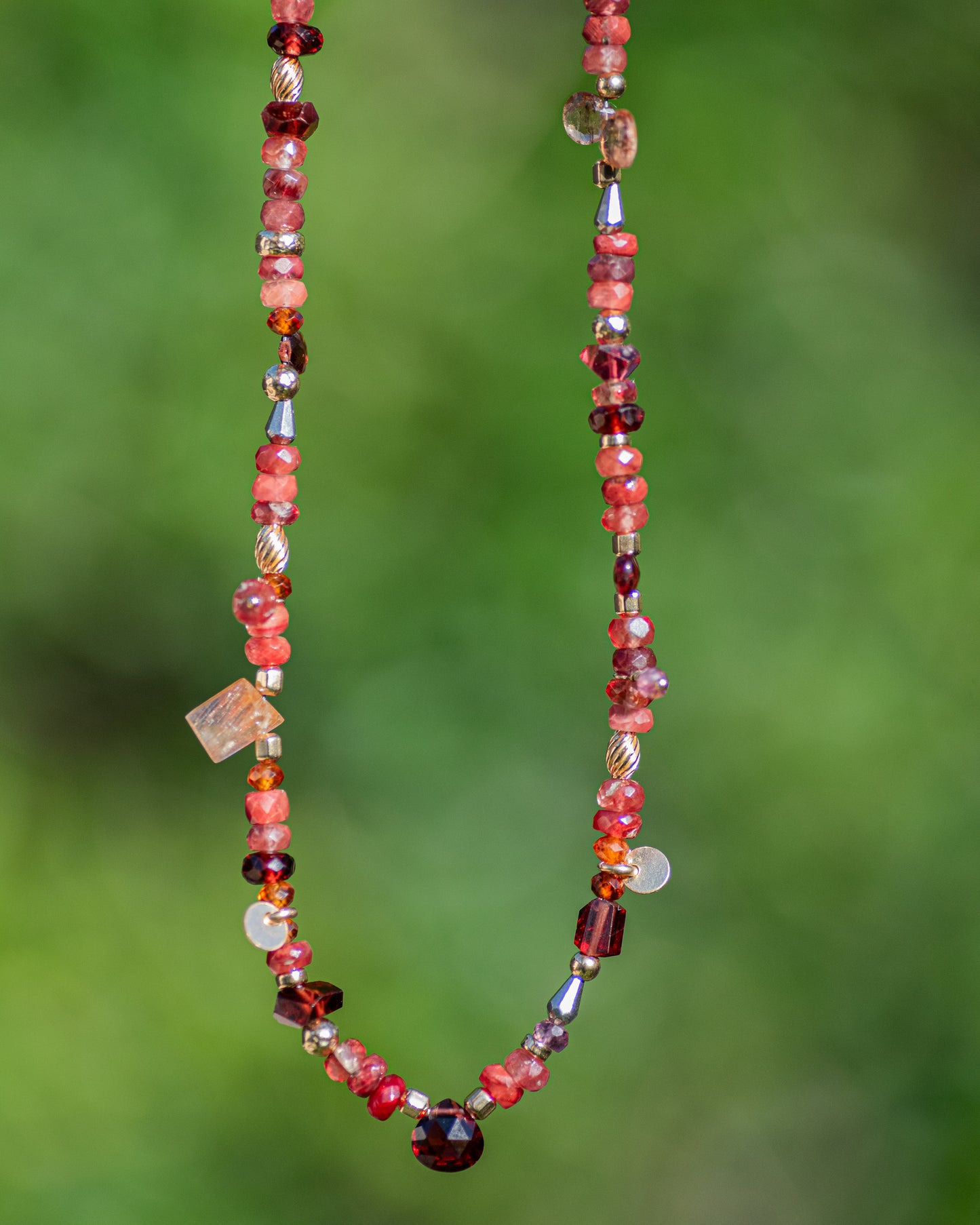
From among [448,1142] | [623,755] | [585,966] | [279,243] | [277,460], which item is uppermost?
[279,243]

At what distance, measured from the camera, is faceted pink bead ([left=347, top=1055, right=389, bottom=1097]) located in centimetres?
77

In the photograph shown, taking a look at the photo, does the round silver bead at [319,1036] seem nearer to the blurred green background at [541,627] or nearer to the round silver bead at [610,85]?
the blurred green background at [541,627]

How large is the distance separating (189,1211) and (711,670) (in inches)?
21.6

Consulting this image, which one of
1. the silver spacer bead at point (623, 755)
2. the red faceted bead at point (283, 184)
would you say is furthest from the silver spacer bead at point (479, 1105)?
the red faceted bead at point (283, 184)

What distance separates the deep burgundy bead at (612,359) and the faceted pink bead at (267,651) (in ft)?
0.80

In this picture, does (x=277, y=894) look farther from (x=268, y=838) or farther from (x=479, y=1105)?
(x=479, y=1105)

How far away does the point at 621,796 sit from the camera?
763mm

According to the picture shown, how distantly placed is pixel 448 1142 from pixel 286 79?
62 centimetres

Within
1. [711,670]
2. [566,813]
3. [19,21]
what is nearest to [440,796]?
[566,813]

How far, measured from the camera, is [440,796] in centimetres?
94

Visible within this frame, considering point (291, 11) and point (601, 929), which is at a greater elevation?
point (291, 11)

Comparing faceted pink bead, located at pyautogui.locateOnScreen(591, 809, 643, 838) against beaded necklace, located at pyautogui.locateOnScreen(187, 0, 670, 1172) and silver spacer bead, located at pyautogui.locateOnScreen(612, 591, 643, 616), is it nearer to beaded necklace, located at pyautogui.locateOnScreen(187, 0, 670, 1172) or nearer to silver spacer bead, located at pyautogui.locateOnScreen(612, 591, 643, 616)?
beaded necklace, located at pyautogui.locateOnScreen(187, 0, 670, 1172)

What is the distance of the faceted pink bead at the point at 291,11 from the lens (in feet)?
2.38

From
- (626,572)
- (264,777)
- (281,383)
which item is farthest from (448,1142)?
(281,383)
